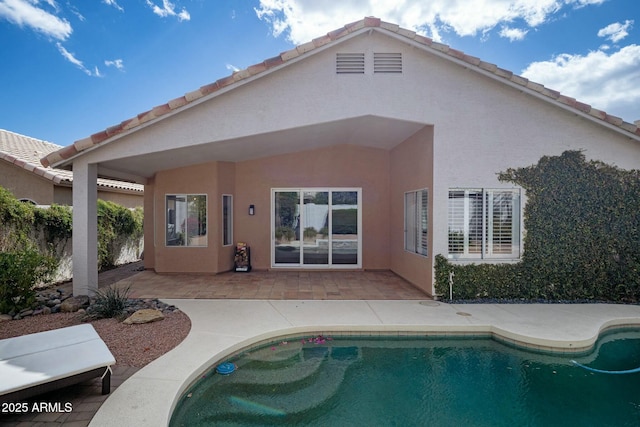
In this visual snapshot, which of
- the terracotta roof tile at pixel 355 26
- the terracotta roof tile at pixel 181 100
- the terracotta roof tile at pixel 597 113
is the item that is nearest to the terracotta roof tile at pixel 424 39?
the terracotta roof tile at pixel 355 26

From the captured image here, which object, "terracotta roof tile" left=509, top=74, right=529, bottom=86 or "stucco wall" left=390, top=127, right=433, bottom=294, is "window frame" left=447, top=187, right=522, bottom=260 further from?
"terracotta roof tile" left=509, top=74, right=529, bottom=86

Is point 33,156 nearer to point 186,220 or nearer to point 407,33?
point 186,220

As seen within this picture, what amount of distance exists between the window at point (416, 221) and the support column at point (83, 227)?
9.48 meters

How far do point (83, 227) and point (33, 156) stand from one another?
428 inches

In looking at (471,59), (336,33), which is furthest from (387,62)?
(471,59)

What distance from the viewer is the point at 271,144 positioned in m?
11.2

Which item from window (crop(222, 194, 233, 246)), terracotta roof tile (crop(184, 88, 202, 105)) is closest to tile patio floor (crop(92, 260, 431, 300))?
window (crop(222, 194, 233, 246))

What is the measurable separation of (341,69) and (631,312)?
9.87 meters

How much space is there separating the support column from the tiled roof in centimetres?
60

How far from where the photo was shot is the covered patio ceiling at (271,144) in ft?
31.2

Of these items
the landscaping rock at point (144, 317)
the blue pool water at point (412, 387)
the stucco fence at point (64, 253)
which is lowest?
the blue pool water at point (412, 387)

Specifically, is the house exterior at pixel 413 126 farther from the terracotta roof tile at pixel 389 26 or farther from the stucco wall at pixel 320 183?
the stucco wall at pixel 320 183

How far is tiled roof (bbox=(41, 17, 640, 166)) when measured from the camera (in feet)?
27.8

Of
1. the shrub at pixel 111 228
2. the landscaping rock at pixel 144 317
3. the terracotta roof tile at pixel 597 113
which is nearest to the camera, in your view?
the landscaping rock at pixel 144 317
